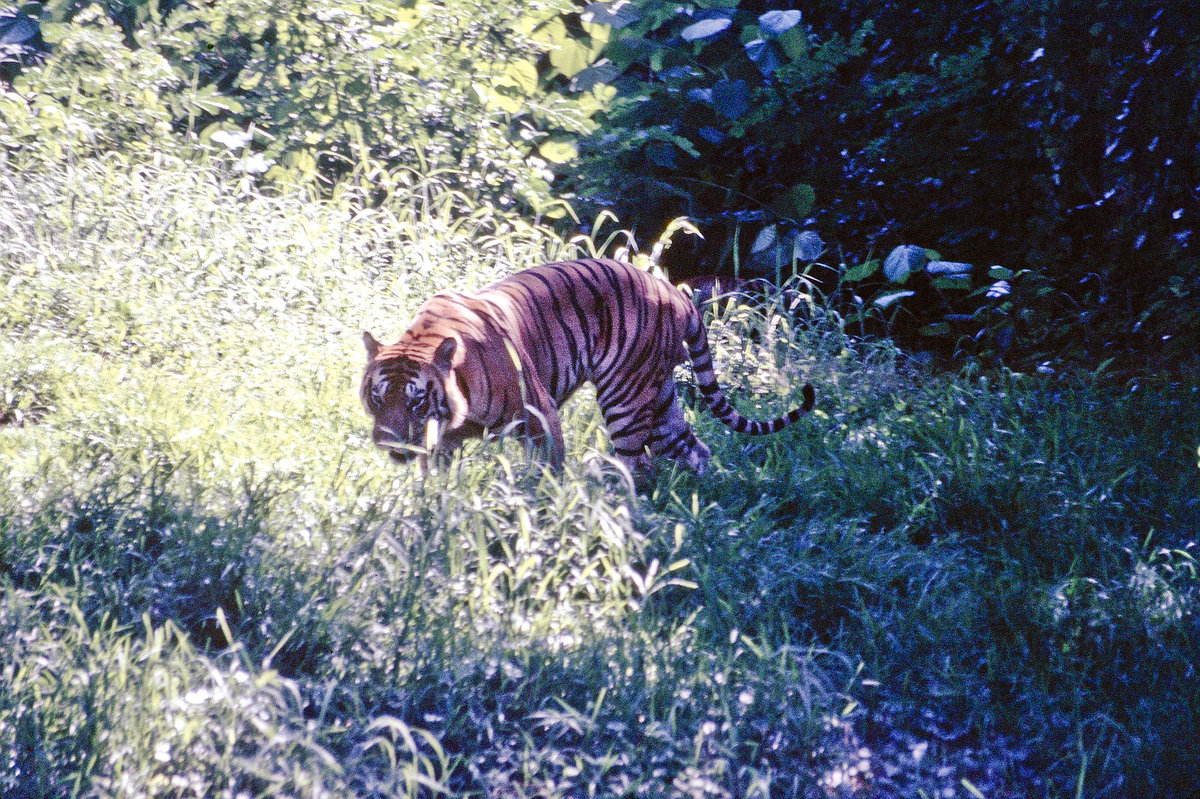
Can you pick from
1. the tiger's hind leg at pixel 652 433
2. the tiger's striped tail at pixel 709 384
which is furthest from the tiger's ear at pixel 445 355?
the tiger's striped tail at pixel 709 384

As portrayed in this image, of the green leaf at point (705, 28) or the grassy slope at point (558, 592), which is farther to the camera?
the green leaf at point (705, 28)

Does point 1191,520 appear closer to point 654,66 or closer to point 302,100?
point 654,66

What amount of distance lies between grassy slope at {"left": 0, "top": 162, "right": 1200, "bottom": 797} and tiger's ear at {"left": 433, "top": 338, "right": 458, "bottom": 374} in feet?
1.02

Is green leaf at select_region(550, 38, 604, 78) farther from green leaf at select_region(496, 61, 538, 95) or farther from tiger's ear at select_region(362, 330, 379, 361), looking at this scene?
tiger's ear at select_region(362, 330, 379, 361)

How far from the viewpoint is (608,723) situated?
2.29 metres

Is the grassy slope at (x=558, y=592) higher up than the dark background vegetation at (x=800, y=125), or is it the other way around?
the dark background vegetation at (x=800, y=125)

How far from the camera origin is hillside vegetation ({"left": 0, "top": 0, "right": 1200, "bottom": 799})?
2260mm

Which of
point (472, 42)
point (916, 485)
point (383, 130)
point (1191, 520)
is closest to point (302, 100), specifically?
point (383, 130)

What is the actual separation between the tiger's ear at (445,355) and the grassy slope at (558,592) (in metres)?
0.31

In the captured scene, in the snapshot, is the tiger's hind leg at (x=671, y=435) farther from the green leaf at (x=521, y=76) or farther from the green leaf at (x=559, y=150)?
the green leaf at (x=521, y=76)

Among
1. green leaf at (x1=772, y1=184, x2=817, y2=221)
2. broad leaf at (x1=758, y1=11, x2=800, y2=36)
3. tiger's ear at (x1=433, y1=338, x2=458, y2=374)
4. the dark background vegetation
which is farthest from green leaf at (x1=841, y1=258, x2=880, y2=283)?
tiger's ear at (x1=433, y1=338, x2=458, y2=374)

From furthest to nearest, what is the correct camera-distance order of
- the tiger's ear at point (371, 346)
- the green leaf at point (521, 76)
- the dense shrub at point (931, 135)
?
the green leaf at point (521, 76) → the dense shrub at point (931, 135) → the tiger's ear at point (371, 346)

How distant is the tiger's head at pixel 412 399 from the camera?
10.3ft

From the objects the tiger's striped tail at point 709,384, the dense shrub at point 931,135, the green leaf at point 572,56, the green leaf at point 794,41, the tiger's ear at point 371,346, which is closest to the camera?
the tiger's ear at point 371,346
